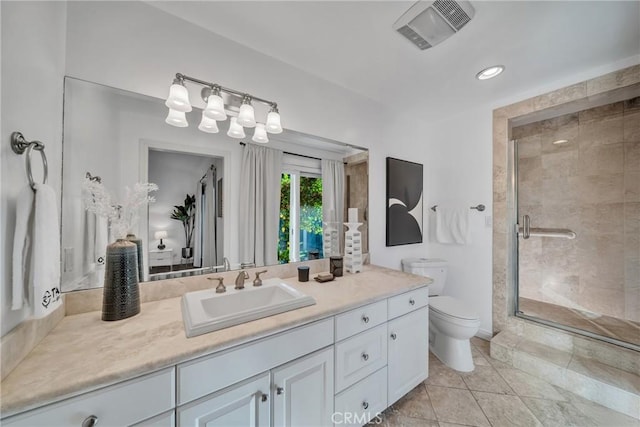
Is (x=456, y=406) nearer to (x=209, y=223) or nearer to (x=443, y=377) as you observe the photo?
(x=443, y=377)

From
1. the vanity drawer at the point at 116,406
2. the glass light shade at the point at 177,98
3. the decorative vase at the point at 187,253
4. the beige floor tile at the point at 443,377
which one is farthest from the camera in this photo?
the beige floor tile at the point at 443,377

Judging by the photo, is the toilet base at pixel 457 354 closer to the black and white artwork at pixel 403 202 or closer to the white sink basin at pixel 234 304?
the black and white artwork at pixel 403 202

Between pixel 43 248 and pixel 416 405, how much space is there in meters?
2.03

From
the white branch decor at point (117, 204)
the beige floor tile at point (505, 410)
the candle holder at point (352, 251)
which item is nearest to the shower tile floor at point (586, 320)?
the beige floor tile at point (505, 410)

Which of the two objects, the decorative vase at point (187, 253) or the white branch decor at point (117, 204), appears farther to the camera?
the decorative vase at point (187, 253)

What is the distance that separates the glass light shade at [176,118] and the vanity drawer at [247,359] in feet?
3.67

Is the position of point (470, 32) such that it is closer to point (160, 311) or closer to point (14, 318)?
point (160, 311)

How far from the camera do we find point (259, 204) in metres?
1.52

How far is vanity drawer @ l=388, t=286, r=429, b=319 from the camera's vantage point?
136 cm

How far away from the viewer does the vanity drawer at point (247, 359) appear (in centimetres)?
76

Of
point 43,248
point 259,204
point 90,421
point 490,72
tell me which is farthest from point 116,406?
point 490,72

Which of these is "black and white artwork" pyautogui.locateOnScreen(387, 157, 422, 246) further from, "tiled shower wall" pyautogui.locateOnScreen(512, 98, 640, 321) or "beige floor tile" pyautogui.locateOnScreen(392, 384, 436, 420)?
"tiled shower wall" pyautogui.locateOnScreen(512, 98, 640, 321)

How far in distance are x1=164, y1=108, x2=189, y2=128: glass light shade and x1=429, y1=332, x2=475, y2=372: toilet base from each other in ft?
7.99

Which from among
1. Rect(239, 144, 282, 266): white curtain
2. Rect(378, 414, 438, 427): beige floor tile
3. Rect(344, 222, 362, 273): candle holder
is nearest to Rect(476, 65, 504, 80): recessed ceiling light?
Rect(344, 222, 362, 273): candle holder
